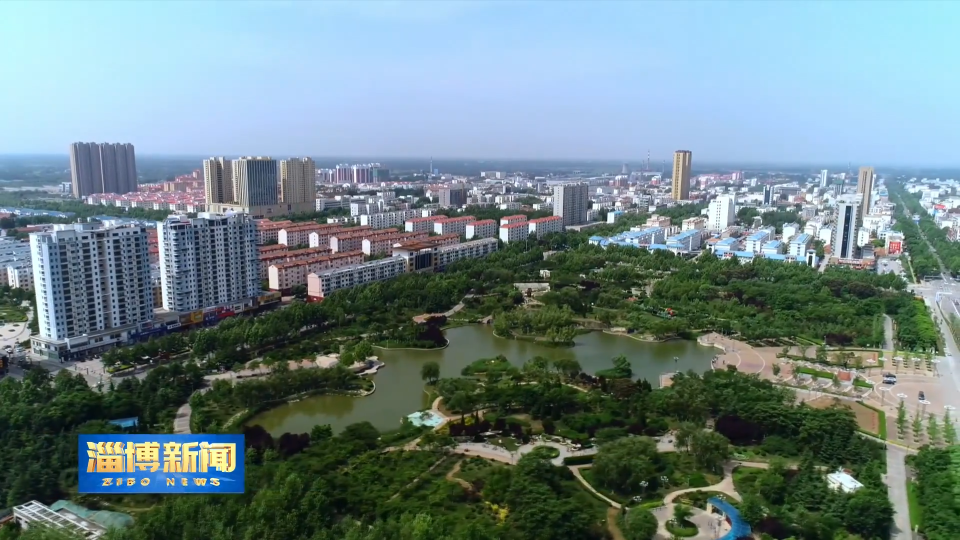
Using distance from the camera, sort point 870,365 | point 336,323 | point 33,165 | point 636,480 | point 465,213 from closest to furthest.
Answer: point 636,480 < point 870,365 < point 336,323 < point 465,213 < point 33,165

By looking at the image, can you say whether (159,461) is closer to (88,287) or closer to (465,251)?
(88,287)

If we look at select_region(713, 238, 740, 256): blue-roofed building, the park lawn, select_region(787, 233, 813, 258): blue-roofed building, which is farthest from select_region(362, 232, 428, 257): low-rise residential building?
the park lawn

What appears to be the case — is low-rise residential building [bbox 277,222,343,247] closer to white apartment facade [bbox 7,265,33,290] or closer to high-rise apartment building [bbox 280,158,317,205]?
white apartment facade [bbox 7,265,33,290]

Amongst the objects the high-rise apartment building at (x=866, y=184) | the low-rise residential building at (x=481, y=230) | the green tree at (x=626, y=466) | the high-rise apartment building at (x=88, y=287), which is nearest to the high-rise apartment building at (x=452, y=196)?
the low-rise residential building at (x=481, y=230)

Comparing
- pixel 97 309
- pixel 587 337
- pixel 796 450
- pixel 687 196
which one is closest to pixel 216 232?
pixel 97 309

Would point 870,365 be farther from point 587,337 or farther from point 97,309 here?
point 97,309

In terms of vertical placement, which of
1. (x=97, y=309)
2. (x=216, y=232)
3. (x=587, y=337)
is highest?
(x=216, y=232)

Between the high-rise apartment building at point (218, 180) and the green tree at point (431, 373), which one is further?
the high-rise apartment building at point (218, 180)

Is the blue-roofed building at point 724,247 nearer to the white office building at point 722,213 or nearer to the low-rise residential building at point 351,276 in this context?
the white office building at point 722,213
